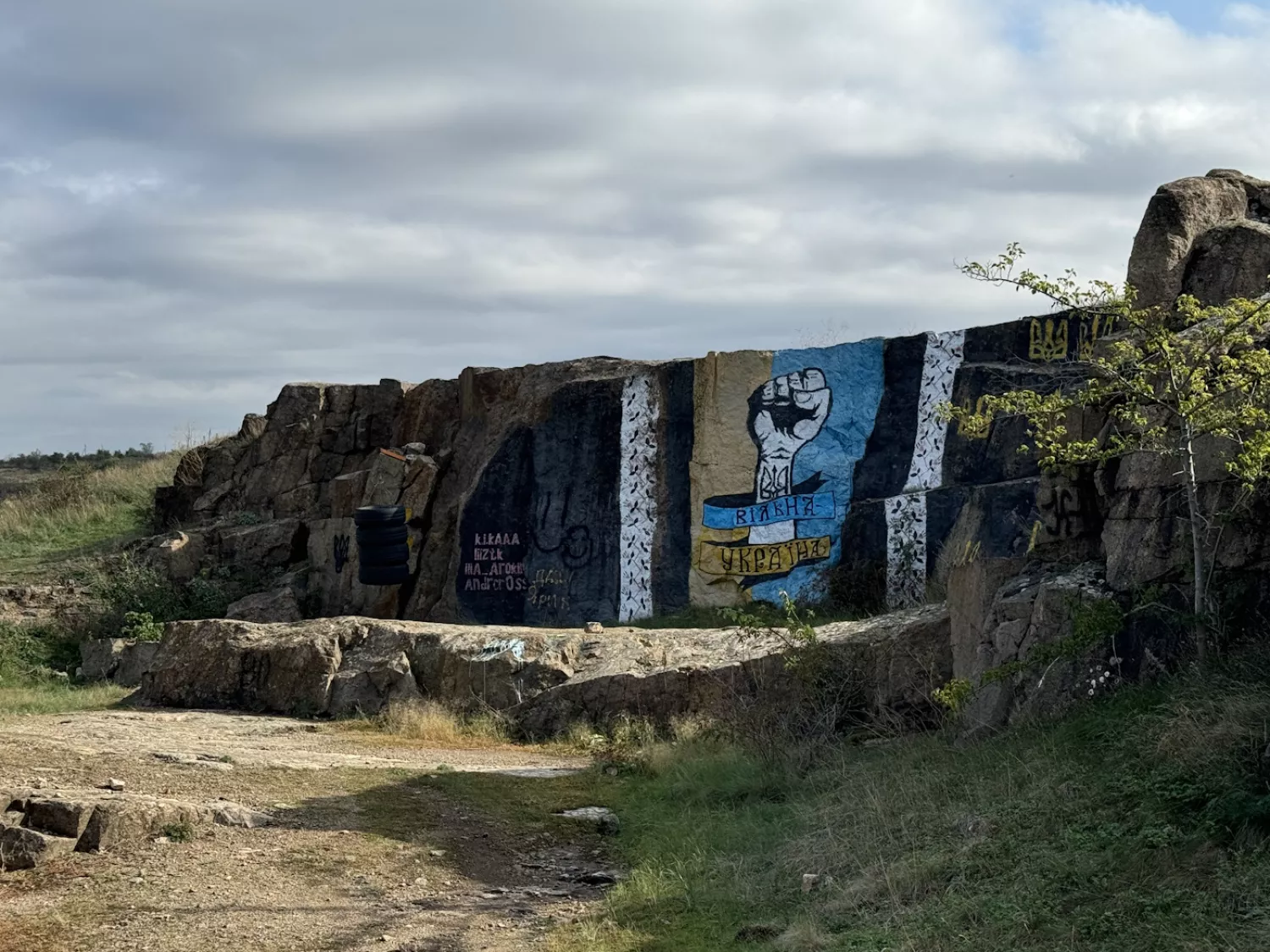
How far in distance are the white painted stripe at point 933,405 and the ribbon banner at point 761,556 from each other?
1420 mm

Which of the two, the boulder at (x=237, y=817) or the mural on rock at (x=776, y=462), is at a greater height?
the mural on rock at (x=776, y=462)

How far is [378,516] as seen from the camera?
70.5 feet

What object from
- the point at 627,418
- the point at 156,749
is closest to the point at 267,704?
the point at 156,749

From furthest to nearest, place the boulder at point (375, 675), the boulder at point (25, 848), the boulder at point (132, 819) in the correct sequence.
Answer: the boulder at point (375, 675)
the boulder at point (132, 819)
the boulder at point (25, 848)

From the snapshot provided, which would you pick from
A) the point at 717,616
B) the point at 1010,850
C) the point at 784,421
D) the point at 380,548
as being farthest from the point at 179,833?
the point at 380,548

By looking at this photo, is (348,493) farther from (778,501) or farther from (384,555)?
(778,501)

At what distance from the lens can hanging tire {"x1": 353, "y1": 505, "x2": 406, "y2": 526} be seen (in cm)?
2148

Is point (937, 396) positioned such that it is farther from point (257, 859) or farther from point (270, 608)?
point (257, 859)

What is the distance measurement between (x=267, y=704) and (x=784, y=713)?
6.70m

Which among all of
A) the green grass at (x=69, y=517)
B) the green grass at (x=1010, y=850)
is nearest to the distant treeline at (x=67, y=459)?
the green grass at (x=69, y=517)

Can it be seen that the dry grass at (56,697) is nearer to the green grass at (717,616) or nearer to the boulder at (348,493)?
the boulder at (348,493)

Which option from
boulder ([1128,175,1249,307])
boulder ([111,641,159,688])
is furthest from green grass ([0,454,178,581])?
boulder ([1128,175,1249,307])

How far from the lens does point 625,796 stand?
11000 millimetres

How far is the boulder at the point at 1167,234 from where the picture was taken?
12.3 meters
